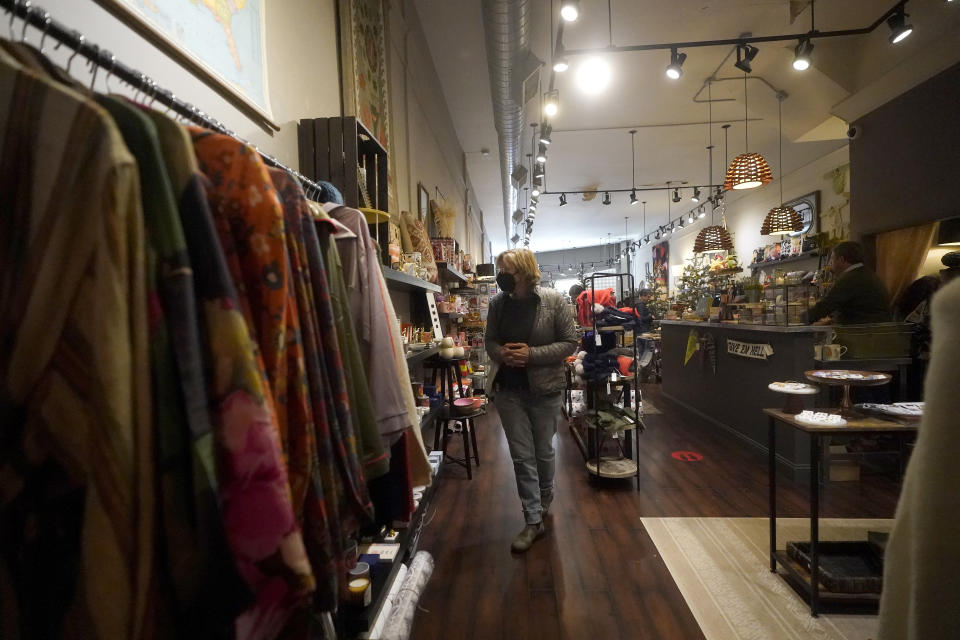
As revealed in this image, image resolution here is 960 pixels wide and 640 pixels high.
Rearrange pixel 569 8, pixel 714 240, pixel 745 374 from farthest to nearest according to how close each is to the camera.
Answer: pixel 714 240 → pixel 745 374 → pixel 569 8

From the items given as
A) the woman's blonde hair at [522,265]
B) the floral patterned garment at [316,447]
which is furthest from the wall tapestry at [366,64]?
the floral patterned garment at [316,447]

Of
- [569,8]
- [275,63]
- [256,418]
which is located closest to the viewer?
[256,418]

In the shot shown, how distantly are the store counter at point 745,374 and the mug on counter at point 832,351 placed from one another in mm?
118

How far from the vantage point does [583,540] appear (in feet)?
7.88

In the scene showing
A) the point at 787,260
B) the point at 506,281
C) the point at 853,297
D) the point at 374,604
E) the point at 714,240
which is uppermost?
the point at 714,240

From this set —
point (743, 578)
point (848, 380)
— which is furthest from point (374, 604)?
point (848, 380)

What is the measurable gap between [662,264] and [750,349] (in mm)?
11030

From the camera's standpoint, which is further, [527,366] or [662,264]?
[662,264]

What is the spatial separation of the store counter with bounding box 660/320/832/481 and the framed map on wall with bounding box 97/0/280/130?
3.85m

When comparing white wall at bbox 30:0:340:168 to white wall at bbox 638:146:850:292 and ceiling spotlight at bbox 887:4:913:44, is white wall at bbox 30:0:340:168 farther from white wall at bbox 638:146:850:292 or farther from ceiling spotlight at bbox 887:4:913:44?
white wall at bbox 638:146:850:292

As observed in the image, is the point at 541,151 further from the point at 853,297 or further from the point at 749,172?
Answer: the point at 853,297

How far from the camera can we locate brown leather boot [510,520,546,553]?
228cm

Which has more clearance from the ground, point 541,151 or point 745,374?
point 541,151

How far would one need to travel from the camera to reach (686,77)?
4926 mm
